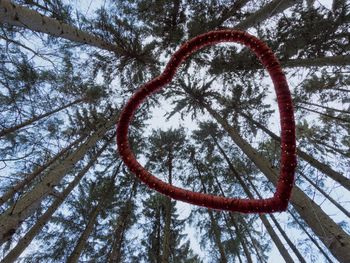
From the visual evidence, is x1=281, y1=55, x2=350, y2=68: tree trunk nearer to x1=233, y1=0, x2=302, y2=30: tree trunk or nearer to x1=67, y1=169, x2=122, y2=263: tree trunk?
x1=233, y1=0, x2=302, y2=30: tree trunk

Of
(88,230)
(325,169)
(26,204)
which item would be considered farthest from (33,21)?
(325,169)

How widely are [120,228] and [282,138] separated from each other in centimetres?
1062

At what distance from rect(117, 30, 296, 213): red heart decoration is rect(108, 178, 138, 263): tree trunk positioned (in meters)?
8.77

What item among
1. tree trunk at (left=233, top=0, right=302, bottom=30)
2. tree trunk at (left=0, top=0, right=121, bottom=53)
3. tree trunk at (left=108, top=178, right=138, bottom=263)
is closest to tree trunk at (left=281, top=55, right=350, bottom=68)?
tree trunk at (left=233, top=0, right=302, bottom=30)

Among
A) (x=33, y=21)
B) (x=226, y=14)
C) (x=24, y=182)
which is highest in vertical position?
(x=226, y=14)

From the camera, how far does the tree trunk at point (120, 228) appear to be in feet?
35.4

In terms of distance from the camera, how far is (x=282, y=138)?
2.03 metres

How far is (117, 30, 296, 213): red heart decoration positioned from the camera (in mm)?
1993

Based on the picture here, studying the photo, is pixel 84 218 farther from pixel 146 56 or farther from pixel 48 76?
pixel 146 56

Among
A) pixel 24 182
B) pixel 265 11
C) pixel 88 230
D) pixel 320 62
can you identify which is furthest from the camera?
pixel 88 230

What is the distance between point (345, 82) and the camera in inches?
402

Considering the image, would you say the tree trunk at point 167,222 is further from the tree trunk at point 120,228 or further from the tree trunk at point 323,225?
the tree trunk at point 323,225

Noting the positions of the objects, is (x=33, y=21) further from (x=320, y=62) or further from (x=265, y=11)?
(x=320, y=62)

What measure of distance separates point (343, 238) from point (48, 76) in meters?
7.95
